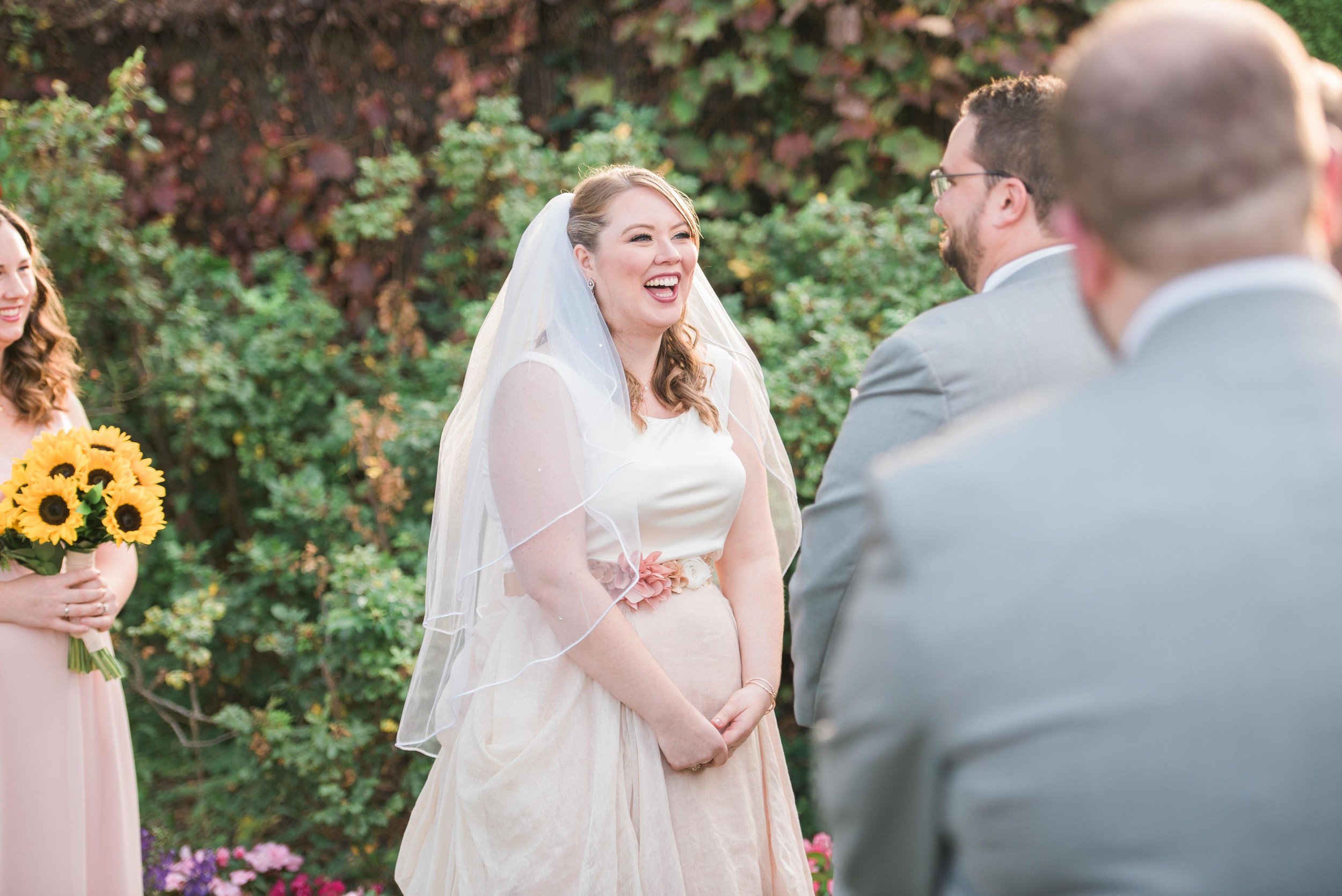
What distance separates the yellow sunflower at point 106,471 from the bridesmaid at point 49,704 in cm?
28

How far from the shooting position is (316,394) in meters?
5.05

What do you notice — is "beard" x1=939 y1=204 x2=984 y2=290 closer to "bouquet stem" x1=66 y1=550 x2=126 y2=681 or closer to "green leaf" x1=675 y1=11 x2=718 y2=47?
"bouquet stem" x1=66 y1=550 x2=126 y2=681

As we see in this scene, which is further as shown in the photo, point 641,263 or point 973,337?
point 641,263

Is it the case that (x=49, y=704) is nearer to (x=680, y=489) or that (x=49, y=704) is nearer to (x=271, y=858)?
(x=271, y=858)

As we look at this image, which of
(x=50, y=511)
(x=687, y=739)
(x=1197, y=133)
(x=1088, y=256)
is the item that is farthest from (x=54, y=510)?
(x=1197, y=133)

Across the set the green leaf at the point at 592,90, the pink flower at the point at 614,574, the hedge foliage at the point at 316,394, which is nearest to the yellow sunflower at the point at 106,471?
the hedge foliage at the point at 316,394

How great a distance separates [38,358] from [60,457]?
0.54 m

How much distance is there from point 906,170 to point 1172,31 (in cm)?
427

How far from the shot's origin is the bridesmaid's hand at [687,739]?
8.16ft

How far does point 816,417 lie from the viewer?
12.9ft

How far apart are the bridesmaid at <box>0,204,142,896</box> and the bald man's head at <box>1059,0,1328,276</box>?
2945mm

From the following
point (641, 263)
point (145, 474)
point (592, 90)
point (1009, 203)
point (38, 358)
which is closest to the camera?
point (1009, 203)

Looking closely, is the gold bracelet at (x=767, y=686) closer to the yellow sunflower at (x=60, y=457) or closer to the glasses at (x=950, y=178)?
the glasses at (x=950, y=178)

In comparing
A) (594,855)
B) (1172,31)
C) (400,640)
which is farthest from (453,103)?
(1172,31)
